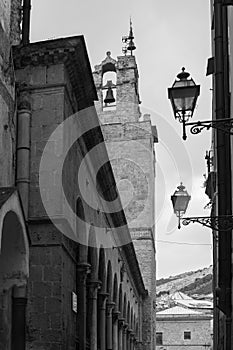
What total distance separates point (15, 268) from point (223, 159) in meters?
7.64

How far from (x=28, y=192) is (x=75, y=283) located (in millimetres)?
2689

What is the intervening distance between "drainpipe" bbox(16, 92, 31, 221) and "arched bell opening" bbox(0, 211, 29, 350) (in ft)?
11.6

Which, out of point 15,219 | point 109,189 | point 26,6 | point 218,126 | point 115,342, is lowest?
Result: point 115,342

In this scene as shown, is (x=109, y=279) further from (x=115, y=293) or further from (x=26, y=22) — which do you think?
(x=26, y=22)

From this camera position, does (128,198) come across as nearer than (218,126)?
No

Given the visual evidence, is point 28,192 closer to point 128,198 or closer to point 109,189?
point 109,189

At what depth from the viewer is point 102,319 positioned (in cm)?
2292

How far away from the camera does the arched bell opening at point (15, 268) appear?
38.3 feet

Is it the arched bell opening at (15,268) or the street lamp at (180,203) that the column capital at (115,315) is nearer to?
the street lamp at (180,203)

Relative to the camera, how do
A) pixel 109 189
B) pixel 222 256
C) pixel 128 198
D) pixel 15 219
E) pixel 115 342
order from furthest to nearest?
pixel 128 198
pixel 115 342
pixel 109 189
pixel 222 256
pixel 15 219

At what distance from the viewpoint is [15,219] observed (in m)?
11.5

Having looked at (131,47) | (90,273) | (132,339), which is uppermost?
(131,47)

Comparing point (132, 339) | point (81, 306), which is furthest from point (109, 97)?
point (81, 306)

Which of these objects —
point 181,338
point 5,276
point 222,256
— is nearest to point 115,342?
point 222,256
